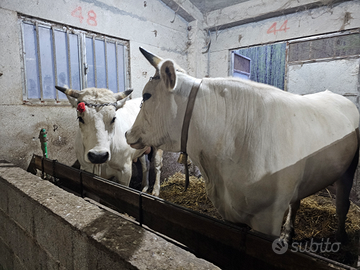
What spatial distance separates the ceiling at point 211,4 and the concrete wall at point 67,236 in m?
4.79

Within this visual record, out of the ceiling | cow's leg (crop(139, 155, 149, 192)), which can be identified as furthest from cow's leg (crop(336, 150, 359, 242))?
the ceiling

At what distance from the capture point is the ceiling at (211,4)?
15.7 feet

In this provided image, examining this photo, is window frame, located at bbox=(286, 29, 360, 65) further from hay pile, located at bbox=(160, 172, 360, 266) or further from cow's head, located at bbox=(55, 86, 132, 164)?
cow's head, located at bbox=(55, 86, 132, 164)

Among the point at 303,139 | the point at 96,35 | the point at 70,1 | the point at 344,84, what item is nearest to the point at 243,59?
the point at 344,84

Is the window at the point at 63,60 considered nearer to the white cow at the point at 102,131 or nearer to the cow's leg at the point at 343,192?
the white cow at the point at 102,131

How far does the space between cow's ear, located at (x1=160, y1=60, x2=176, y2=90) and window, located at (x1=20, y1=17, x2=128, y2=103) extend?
9.60 ft

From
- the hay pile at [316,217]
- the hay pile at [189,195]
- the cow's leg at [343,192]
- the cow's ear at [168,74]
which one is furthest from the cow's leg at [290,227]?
the cow's ear at [168,74]

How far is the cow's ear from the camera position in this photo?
140cm

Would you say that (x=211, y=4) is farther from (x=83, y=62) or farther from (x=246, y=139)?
(x=246, y=139)

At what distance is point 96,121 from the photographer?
247cm

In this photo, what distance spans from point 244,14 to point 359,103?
273 centimetres

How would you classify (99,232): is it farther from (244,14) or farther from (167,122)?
(244,14)

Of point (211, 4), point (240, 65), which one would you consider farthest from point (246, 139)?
point (240, 65)

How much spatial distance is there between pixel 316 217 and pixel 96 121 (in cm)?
301
